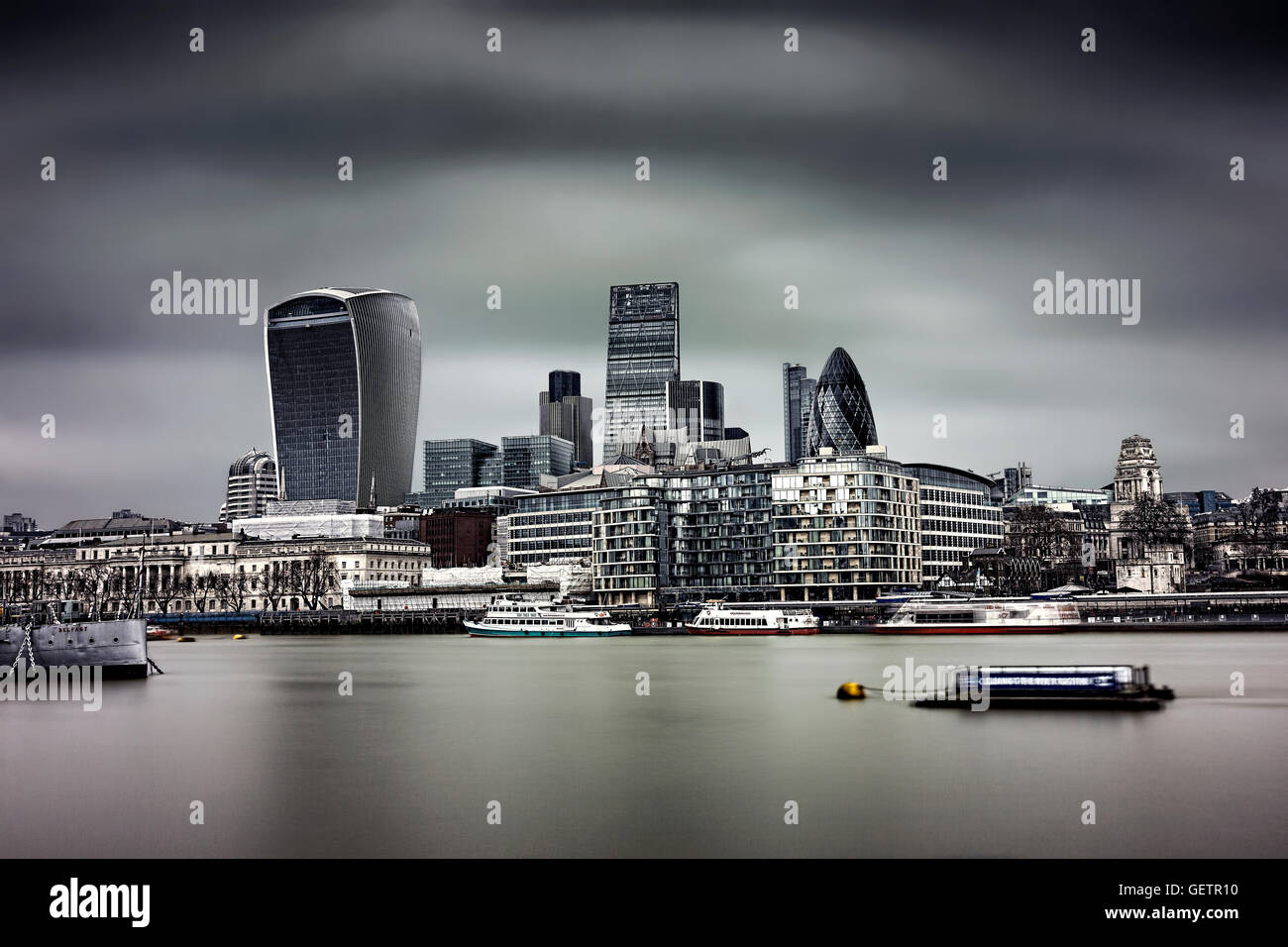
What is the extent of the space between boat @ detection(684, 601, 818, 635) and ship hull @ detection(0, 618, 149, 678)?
78035 millimetres

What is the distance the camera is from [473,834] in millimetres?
30125

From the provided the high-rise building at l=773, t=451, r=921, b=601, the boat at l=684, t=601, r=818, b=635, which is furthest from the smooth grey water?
the high-rise building at l=773, t=451, r=921, b=601

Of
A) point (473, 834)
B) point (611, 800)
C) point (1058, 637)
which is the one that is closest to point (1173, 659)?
point (1058, 637)

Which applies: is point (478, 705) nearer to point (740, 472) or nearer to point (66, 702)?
point (66, 702)

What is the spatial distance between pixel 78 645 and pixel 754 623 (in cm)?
8718

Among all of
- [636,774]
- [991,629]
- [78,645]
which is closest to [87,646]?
[78,645]

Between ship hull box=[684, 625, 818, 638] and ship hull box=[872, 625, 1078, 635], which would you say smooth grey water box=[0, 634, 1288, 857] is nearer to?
ship hull box=[872, 625, 1078, 635]

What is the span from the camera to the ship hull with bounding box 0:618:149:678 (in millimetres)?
75312

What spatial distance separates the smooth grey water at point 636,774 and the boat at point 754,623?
77389 mm

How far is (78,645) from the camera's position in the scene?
257 ft

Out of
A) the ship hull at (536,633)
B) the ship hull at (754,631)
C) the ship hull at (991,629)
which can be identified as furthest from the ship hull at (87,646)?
the ship hull at (991,629)

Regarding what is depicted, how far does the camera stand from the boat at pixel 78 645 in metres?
75.1

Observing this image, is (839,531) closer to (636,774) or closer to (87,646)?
(87,646)
